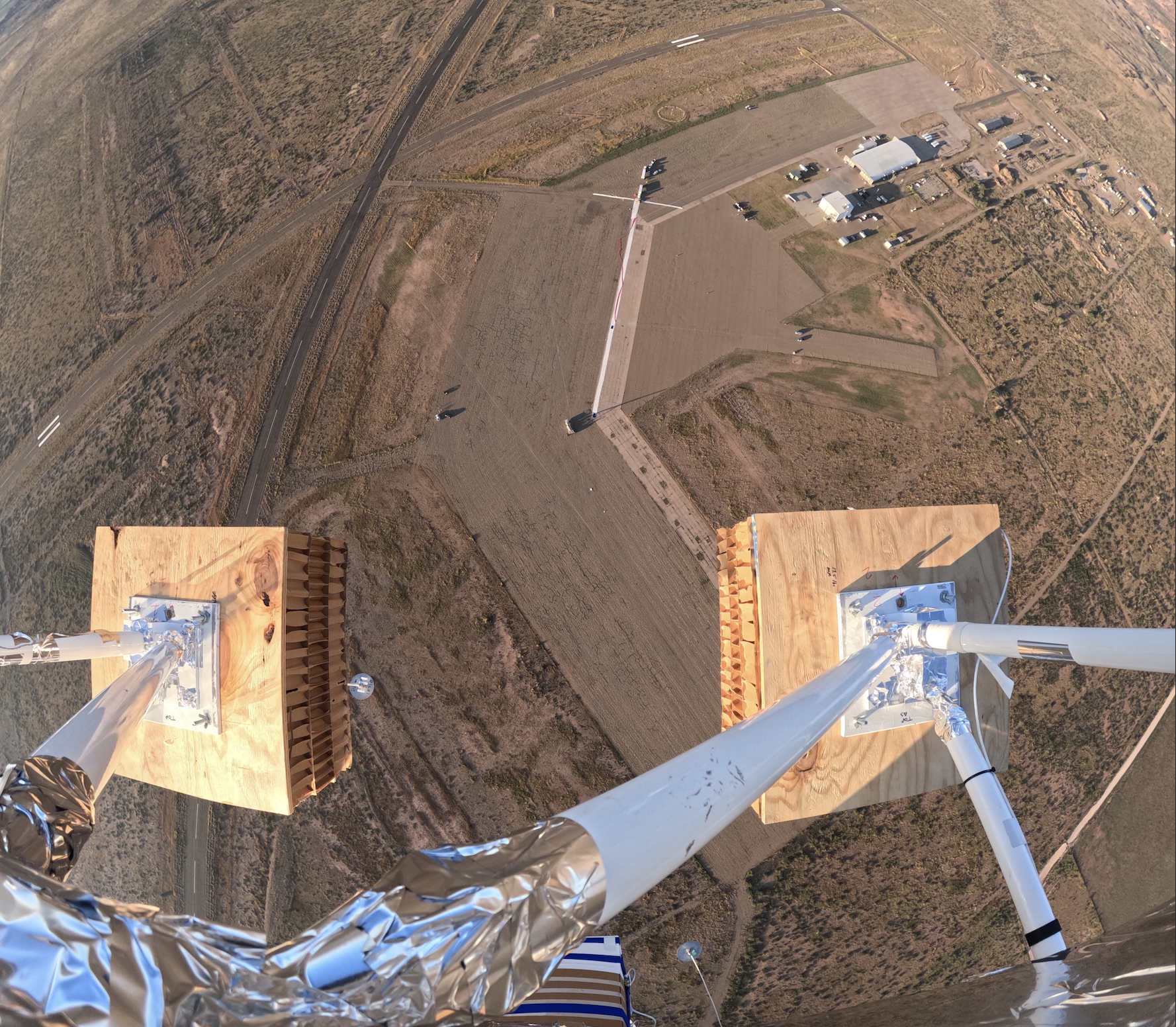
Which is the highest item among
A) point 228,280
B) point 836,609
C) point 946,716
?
point 228,280

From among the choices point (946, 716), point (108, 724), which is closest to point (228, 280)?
point (108, 724)

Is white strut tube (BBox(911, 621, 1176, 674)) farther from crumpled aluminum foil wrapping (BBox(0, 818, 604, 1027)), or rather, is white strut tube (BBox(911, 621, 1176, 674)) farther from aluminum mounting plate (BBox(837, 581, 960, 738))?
crumpled aluminum foil wrapping (BBox(0, 818, 604, 1027))

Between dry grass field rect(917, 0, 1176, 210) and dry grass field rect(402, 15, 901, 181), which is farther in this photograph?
dry grass field rect(917, 0, 1176, 210)

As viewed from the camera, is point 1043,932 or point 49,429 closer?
point 1043,932

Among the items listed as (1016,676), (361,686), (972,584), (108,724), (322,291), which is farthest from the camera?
(322,291)

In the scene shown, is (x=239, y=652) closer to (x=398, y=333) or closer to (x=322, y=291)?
(x=398, y=333)

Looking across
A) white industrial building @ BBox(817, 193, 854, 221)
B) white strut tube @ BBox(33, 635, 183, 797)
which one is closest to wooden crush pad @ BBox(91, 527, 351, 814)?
white strut tube @ BBox(33, 635, 183, 797)

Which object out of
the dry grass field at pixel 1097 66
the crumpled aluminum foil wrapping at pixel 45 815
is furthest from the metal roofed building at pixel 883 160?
the crumpled aluminum foil wrapping at pixel 45 815
